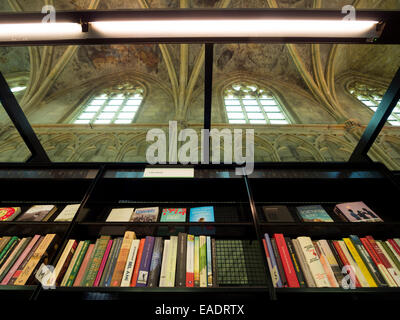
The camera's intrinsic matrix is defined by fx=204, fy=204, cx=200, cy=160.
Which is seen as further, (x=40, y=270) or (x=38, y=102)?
(x=38, y=102)

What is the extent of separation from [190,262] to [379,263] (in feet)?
5.05

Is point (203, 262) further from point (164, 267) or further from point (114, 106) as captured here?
point (114, 106)

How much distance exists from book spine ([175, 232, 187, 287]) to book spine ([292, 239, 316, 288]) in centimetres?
94

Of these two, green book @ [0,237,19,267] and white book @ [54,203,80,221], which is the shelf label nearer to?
white book @ [54,203,80,221]

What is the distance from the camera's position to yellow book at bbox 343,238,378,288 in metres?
1.54

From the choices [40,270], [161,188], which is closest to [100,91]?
[161,188]

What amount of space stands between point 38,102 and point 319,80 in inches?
383

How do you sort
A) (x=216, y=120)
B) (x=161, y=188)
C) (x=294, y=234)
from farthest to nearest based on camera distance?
(x=216, y=120) < (x=161, y=188) < (x=294, y=234)

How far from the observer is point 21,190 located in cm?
250

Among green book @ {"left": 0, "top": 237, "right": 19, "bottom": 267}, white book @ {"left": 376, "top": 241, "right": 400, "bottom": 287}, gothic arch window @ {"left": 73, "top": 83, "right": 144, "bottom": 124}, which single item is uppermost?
gothic arch window @ {"left": 73, "top": 83, "right": 144, "bottom": 124}

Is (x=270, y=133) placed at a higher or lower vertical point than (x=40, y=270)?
higher

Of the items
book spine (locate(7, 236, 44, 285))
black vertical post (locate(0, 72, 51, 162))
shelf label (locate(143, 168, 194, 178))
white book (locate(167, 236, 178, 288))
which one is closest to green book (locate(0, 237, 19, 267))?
book spine (locate(7, 236, 44, 285))
